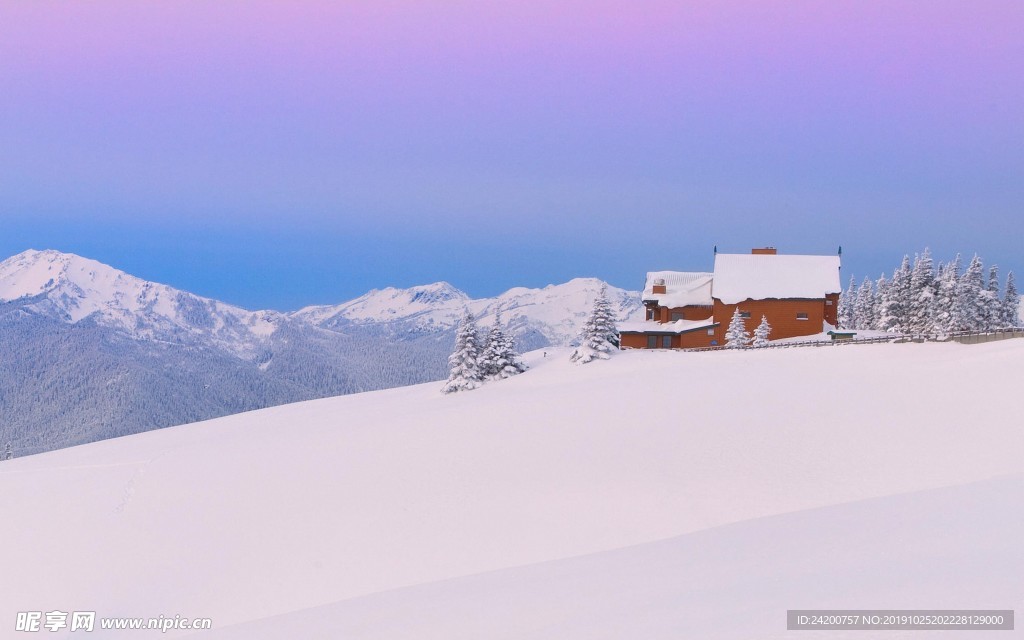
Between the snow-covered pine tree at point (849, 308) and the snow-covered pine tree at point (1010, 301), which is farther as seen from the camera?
the snow-covered pine tree at point (849, 308)

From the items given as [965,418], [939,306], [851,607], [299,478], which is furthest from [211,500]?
[939,306]

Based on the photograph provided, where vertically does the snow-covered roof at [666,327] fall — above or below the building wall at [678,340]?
above

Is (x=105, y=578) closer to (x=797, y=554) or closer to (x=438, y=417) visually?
(x=438, y=417)

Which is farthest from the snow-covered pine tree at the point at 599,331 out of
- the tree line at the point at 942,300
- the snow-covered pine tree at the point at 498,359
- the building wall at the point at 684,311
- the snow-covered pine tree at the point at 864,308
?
the snow-covered pine tree at the point at 864,308

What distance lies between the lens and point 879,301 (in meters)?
64.8

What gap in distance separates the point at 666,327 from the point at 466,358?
2073 cm

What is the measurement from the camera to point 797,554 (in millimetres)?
10992

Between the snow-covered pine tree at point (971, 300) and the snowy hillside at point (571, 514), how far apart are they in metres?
24.0

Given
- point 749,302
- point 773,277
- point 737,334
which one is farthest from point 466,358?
point 773,277

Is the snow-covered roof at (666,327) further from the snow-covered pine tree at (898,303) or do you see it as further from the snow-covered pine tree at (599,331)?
the snow-covered pine tree at (898,303)

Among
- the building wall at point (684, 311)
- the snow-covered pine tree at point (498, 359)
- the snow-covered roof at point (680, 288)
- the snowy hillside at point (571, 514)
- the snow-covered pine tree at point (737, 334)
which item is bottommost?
the snowy hillside at point (571, 514)

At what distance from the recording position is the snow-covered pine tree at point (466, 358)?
4119cm

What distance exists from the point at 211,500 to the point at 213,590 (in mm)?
6510

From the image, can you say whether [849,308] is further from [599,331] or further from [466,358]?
[466,358]
